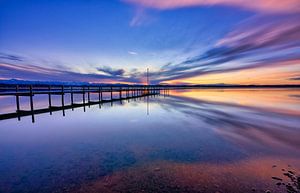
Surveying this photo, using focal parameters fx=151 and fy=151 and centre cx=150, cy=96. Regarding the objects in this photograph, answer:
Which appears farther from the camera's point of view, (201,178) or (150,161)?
(150,161)

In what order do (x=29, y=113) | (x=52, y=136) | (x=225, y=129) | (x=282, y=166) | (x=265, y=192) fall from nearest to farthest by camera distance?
1. (x=265, y=192)
2. (x=282, y=166)
3. (x=52, y=136)
4. (x=225, y=129)
5. (x=29, y=113)

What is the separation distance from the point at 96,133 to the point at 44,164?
321 centimetres

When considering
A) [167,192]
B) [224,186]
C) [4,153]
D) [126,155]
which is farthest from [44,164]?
[224,186]

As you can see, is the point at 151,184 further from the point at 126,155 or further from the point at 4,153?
the point at 4,153

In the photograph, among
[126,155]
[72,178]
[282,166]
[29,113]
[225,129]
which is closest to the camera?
[72,178]

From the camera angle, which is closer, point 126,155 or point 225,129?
point 126,155

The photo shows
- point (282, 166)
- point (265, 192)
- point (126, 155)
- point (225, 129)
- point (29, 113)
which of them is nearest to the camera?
point (265, 192)

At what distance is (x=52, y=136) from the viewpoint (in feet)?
23.8

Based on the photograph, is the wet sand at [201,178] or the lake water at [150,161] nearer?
the wet sand at [201,178]

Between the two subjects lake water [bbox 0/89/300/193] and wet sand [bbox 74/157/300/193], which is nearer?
wet sand [bbox 74/157/300/193]

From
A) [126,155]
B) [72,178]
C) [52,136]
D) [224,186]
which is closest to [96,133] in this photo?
[52,136]

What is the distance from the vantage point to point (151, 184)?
140 inches

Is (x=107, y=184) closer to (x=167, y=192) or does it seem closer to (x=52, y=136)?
(x=167, y=192)

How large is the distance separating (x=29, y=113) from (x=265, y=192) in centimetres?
1521
